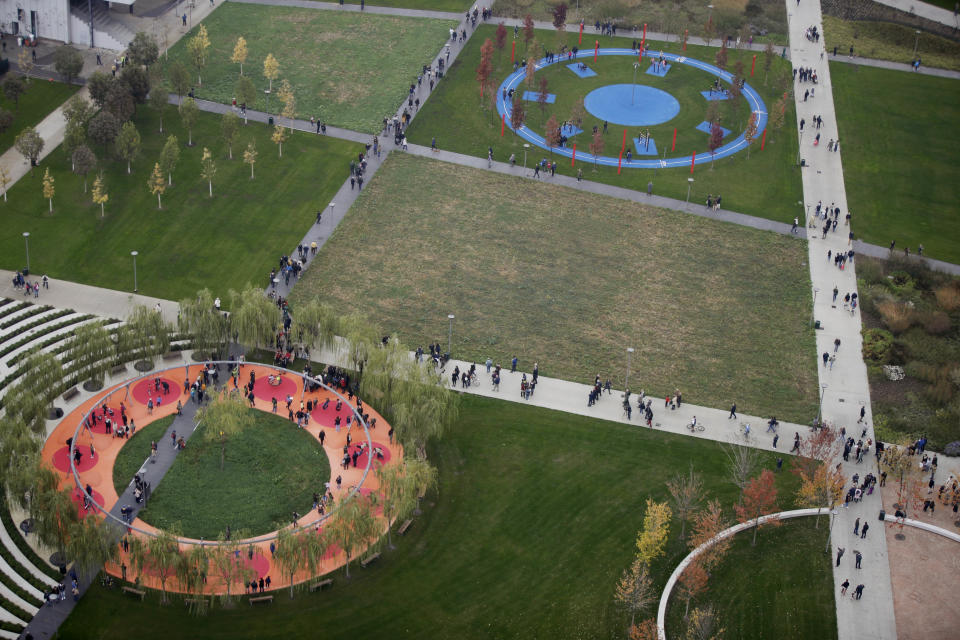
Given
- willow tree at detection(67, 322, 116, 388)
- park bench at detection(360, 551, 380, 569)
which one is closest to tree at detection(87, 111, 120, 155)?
willow tree at detection(67, 322, 116, 388)

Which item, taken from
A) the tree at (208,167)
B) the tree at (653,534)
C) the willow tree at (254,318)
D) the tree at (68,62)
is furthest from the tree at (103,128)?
the tree at (653,534)

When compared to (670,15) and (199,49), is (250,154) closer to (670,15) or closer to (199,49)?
(199,49)

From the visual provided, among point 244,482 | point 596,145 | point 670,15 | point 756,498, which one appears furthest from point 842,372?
point 670,15

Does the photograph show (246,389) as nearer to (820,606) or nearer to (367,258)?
(367,258)

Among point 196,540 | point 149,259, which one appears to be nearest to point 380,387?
point 196,540

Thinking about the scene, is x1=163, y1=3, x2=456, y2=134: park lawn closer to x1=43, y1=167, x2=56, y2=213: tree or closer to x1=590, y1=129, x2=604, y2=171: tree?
x1=590, y1=129, x2=604, y2=171: tree
